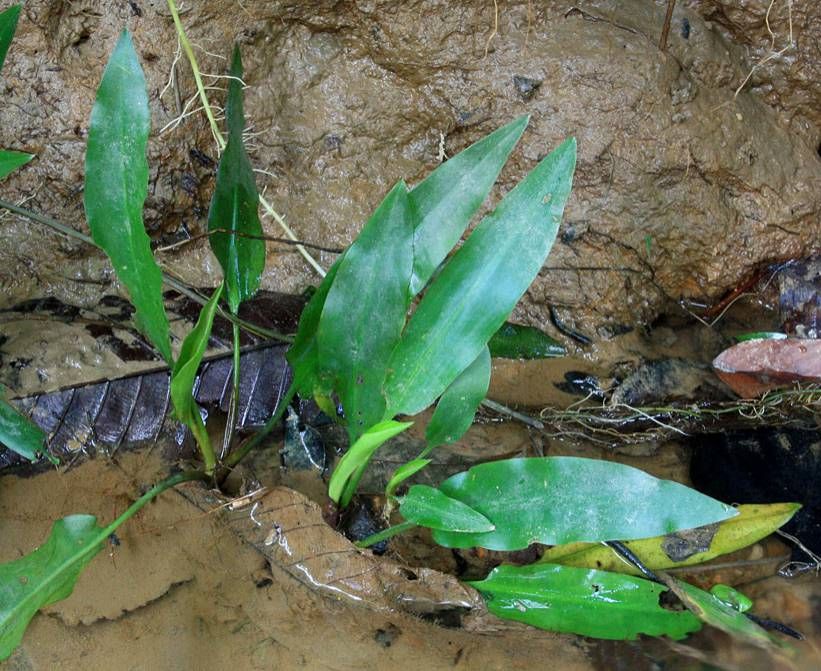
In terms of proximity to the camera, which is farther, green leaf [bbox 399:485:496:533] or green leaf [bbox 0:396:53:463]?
green leaf [bbox 0:396:53:463]

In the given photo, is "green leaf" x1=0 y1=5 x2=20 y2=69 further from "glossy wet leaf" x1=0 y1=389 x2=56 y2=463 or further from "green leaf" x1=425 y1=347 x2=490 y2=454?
"green leaf" x1=425 y1=347 x2=490 y2=454

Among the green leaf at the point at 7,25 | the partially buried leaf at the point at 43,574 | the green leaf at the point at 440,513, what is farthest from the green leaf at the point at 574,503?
the green leaf at the point at 7,25

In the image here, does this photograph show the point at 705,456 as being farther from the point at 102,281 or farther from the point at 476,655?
the point at 102,281

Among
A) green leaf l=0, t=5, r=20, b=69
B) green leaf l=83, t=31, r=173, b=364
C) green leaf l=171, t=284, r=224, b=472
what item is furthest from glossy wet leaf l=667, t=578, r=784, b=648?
green leaf l=0, t=5, r=20, b=69

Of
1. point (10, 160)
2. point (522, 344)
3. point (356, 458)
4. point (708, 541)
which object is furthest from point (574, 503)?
point (10, 160)

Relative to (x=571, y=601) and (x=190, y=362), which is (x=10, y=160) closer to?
(x=190, y=362)

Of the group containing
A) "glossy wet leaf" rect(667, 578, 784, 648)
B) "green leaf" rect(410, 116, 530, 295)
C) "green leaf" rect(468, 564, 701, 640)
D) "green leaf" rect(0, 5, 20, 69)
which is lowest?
"glossy wet leaf" rect(667, 578, 784, 648)

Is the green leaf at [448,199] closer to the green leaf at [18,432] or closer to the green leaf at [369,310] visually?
the green leaf at [369,310]
